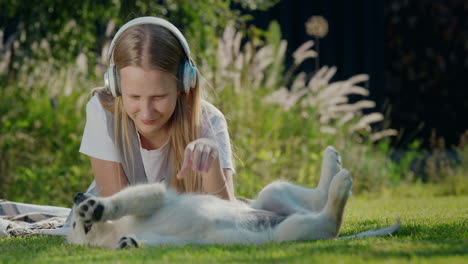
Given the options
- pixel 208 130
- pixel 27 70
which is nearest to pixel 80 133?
pixel 27 70

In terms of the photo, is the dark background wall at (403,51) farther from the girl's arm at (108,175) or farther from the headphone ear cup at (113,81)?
the headphone ear cup at (113,81)

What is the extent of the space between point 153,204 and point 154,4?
3.99 m

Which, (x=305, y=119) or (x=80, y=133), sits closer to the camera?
(x=80, y=133)

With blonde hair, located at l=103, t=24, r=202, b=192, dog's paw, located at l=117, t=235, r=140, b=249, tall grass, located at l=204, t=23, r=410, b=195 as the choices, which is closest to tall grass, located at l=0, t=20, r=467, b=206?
tall grass, located at l=204, t=23, r=410, b=195

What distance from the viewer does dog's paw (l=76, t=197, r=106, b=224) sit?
272cm

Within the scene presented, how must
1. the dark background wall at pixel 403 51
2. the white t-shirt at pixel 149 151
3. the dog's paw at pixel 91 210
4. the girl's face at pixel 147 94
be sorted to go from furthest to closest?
the dark background wall at pixel 403 51 → the white t-shirt at pixel 149 151 → the girl's face at pixel 147 94 → the dog's paw at pixel 91 210

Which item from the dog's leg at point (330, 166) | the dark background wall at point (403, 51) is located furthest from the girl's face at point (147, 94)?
the dark background wall at point (403, 51)

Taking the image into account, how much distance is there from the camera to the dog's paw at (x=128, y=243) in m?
2.80

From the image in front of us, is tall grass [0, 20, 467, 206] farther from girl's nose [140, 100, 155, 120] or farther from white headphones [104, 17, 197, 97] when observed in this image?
girl's nose [140, 100, 155, 120]

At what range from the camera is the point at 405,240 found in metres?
2.86

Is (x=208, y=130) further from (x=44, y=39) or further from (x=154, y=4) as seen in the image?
(x=44, y=39)

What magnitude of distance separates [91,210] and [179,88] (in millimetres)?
1020

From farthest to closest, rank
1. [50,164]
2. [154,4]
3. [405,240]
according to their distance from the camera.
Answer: [154,4] < [50,164] < [405,240]

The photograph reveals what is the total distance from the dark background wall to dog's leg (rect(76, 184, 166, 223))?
614 cm
